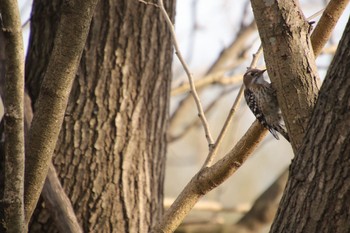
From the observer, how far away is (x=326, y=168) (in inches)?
89.1

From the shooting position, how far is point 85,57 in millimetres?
4242

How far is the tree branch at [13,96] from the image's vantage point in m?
2.68

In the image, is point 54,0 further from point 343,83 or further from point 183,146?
point 183,146

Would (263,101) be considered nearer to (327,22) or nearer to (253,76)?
(253,76)

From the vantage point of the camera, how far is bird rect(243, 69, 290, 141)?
358cm

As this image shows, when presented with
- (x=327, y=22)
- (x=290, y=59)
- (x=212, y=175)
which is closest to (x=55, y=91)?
(x=212, y=175)

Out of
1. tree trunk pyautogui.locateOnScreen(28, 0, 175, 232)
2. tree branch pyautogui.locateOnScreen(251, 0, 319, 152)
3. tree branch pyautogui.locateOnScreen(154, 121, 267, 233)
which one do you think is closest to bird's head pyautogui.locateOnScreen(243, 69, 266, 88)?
tree trunk pyautogui.locateOnScreen(28, 0, 175, 232)

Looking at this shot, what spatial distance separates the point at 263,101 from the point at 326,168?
1.75m

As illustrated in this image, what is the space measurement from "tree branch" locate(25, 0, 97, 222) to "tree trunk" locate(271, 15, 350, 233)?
1034 mm

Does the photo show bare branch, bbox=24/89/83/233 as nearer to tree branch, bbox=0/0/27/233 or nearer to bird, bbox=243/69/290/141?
tree branch, bbox=0/0/27/233

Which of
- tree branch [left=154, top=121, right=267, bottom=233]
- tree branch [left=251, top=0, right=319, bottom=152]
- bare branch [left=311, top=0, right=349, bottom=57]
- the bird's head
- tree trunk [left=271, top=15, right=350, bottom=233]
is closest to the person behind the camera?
tree trunk [left=271, top=15, right=350, bottom=233]

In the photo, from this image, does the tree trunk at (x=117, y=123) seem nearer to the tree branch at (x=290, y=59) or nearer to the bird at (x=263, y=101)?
the bird at (x=263, y=101)

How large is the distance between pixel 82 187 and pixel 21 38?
1573 mm

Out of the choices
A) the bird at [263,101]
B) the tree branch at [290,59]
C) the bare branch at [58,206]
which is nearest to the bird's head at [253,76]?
the bird at [263,101]
